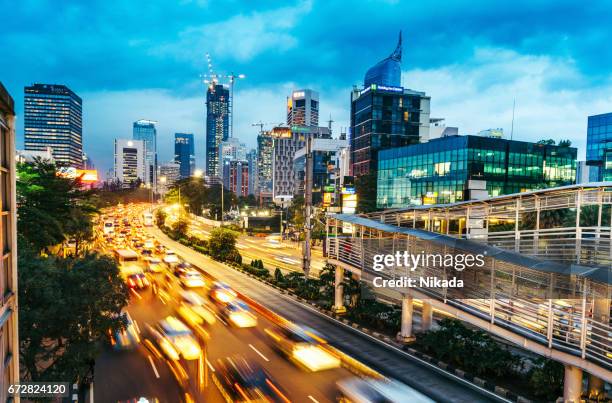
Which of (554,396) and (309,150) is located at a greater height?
(309,150)

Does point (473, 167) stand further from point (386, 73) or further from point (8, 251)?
point (386, 73)

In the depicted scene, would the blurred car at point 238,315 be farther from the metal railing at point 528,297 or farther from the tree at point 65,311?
the tree at point 65,311

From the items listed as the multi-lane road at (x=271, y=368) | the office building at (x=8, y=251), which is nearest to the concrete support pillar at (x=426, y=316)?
the multi-lane road at (x=271, y=368)

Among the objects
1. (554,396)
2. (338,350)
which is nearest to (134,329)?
(338,350)

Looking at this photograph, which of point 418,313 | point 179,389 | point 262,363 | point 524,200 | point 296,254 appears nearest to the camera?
point 179,389

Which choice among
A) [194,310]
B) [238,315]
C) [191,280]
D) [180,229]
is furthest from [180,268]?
[180,229]

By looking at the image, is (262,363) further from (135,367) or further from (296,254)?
(296,254)
